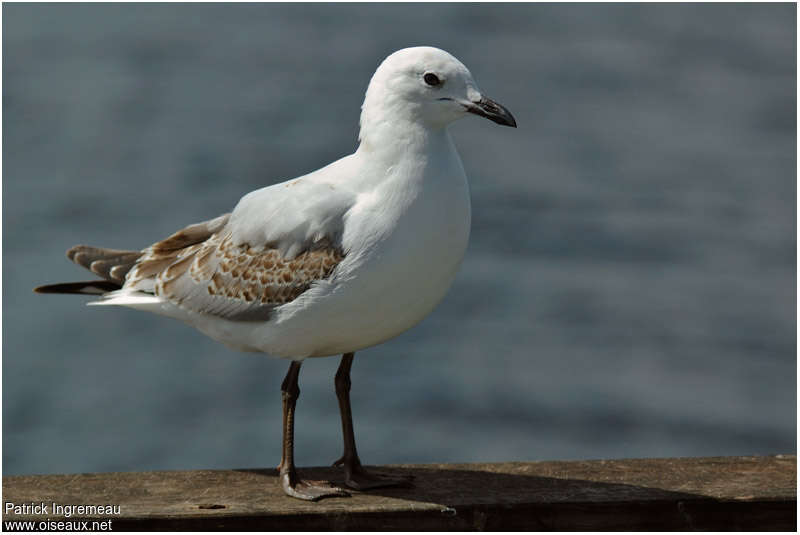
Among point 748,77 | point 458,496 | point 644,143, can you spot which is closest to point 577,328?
point 644,143

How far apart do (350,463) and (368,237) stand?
112 cm

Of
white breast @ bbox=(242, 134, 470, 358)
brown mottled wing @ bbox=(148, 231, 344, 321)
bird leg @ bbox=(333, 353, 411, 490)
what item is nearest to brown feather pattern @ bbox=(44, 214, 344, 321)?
brown mottled wing @ bbox=(148, 231, 344, 321)

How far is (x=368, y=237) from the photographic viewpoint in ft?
18.6

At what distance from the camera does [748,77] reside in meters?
17.3

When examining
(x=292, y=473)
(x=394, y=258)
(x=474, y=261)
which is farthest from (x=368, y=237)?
(x=474, y=261)

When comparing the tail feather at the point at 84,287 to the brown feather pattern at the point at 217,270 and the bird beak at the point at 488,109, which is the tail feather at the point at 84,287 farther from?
the bird beak at the point at 488,109

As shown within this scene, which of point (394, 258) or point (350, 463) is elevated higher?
point (394, 258)

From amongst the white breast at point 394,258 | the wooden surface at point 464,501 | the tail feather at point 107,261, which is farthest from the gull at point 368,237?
the tail feather at point 107,261

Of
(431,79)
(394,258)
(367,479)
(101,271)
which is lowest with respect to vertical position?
(367,479)

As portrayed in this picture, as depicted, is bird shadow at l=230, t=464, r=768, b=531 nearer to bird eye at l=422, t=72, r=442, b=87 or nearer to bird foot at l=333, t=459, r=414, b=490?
bird foot at l=333, t=459, r=414, b=490

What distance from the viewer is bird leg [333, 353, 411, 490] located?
19.9 feet

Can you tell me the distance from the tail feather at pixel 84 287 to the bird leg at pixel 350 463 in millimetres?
1291

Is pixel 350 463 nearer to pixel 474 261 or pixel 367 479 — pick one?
pixel 367 479

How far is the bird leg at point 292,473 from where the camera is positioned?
589cm
